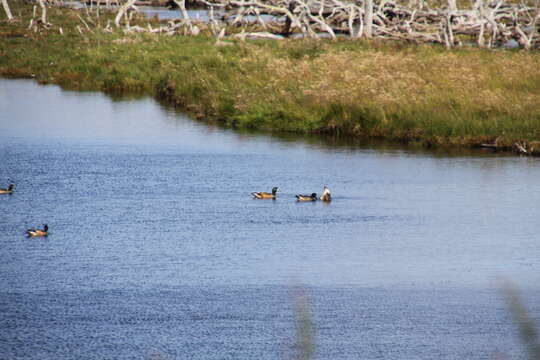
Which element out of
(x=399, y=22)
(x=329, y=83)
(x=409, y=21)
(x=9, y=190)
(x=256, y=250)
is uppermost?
(x=409, y=21)

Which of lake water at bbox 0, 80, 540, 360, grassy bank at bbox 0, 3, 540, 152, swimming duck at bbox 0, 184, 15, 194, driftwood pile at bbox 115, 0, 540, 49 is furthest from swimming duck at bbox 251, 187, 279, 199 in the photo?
driftwood pile at bbox 115, 0, 540, 49

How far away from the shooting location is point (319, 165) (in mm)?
27016

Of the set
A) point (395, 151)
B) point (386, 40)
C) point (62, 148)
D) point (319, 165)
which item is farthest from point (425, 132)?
point (386, 40)

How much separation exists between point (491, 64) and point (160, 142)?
12484 mm

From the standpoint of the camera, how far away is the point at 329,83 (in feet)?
115

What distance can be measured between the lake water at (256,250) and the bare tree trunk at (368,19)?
23909 mm

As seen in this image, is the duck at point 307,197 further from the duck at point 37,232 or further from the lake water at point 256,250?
the duck at point 37,232

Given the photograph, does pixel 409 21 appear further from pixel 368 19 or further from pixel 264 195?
pixel 264 195

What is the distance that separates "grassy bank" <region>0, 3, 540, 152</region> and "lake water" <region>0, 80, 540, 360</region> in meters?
2.00

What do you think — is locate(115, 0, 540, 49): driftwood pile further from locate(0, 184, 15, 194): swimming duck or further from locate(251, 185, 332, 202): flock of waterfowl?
locate(0, 184, 15, 194): swimming duck

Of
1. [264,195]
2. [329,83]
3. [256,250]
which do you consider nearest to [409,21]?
[329,83]

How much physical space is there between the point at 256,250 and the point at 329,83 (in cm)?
1773

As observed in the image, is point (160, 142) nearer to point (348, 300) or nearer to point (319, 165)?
point (319, 165)

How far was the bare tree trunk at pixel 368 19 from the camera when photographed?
53.9 metres
